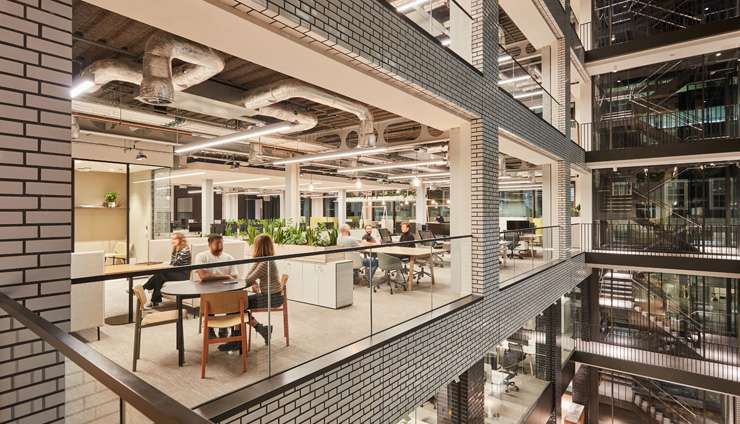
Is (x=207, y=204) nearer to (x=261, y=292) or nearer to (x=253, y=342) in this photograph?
(x=261, y=292)

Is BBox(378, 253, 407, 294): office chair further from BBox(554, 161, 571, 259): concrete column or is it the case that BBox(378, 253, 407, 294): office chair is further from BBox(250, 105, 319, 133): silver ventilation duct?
BBox(554, 161, 571, 259): concrete column

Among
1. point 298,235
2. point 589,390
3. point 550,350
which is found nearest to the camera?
point 298,235

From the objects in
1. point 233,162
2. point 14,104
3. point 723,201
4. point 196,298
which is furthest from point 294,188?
point 723,201

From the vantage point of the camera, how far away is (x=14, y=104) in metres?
1.87

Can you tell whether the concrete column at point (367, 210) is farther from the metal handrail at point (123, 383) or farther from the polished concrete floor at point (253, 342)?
the metal handrail at point (123, 383)

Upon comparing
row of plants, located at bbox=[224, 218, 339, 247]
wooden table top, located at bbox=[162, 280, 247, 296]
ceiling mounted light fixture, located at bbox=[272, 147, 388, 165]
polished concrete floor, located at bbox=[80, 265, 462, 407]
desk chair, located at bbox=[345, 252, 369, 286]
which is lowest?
polished concrete floor, located at bbox=[80, 265, 462, 407]

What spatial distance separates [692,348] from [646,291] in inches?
85.0

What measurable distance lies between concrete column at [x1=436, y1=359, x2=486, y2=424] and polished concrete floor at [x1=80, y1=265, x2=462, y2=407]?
148cm

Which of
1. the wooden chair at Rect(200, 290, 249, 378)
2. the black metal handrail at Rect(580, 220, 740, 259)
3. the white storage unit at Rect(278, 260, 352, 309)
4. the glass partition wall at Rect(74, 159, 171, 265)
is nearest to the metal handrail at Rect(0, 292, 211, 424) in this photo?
the wooden chair at Rect(200, 290, 249, 378)

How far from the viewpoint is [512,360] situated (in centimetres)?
1173

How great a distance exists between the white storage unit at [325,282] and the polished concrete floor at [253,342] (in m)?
0.38

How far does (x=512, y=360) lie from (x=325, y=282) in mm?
8143

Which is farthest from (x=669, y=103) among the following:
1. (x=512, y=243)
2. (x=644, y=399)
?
(x=644, y=399)

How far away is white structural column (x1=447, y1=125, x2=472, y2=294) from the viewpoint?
5949 mm
